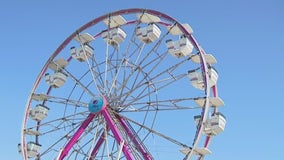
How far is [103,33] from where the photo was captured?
86.7 ft

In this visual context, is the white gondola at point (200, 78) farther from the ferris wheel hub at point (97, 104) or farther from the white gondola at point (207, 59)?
the ferris wheel hub at point (97, 104)

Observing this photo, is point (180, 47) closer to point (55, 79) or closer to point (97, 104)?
point (97, 104)

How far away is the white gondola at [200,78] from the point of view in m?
22.5

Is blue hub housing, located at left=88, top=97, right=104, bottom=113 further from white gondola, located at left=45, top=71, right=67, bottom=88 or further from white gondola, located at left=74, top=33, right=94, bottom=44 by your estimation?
white gondola, located at left=74, top=33, right=94, bottom=44

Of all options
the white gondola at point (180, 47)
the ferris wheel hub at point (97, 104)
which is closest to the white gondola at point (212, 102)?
the white gondola at point (180, 47)

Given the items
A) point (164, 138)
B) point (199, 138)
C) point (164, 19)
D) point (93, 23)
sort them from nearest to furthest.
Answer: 1. point (199, 138)
2. point (164, 138)
3. point (164, 19)
4. point (93, 23)

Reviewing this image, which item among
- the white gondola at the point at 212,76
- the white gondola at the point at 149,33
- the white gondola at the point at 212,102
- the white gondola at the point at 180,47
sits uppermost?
the white gondola at the point at 149,33

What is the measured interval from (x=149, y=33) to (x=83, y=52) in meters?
3.86

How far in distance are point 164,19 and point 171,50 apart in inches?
54.1

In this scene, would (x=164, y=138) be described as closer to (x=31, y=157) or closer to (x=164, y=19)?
(x=164, y=19)

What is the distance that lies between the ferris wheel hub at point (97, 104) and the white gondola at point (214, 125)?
14.7 ft

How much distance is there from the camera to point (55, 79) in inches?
1053

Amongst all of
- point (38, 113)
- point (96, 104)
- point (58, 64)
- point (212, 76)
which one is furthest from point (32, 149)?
point (212, 76)

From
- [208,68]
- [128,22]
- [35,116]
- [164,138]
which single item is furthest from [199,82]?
[35,116]
